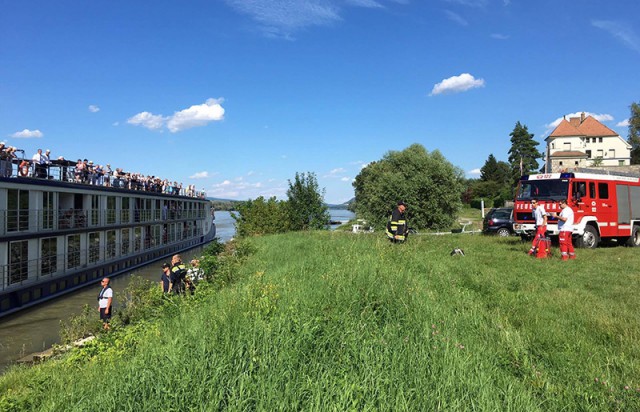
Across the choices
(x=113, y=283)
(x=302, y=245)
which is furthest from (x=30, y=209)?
(x=302, y=245)

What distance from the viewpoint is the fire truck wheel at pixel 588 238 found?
15139 mm

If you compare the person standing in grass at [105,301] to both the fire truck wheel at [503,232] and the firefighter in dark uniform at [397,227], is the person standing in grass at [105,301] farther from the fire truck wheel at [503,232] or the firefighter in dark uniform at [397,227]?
the fire truck wheel at [503,232]

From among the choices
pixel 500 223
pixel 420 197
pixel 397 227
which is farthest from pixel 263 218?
pixel 397 227

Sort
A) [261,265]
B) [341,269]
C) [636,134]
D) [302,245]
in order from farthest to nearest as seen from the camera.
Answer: [636,134]
[302,245]
[261,265]
[341,269]

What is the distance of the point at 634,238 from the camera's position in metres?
17.6

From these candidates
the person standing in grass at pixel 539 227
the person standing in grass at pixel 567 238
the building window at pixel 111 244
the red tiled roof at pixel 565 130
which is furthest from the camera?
the red tiled roof at pixel 565 130

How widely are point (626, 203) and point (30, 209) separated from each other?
79.8 feet

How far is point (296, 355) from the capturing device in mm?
4742

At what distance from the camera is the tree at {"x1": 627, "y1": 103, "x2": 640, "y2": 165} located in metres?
74.6

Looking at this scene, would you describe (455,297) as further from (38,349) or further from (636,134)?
(636,134)

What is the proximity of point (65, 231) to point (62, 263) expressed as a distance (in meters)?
1.55

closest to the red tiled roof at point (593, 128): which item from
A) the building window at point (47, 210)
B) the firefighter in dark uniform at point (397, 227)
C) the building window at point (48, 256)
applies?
the firefighter in dark uniform at point (397, 227)

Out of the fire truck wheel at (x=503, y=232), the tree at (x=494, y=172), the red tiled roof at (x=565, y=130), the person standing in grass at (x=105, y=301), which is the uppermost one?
the red tiled roof at (x=565, y=130)

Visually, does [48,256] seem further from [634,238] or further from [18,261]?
[634,238]
